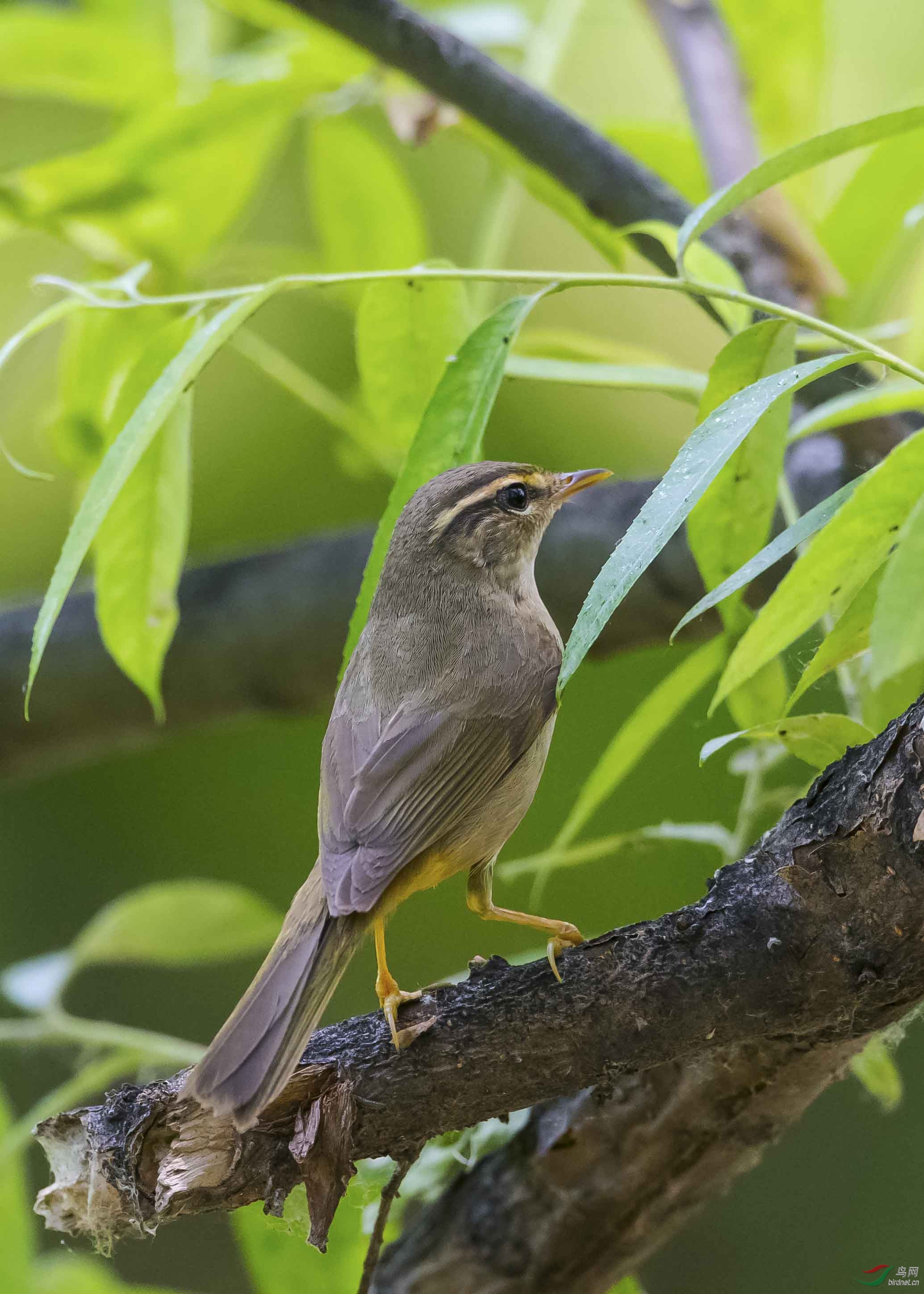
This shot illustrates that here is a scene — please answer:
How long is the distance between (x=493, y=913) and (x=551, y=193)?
1.03 metres

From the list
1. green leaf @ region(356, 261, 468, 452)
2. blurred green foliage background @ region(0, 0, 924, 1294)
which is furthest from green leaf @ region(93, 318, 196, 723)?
blurred green foliage background @ region(0, 0, 924, 1294)

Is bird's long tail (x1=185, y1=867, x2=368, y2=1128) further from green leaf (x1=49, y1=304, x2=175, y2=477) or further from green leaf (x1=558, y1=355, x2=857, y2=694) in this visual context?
green leaf (x1=49, y1=304, x2=175, y2=477)

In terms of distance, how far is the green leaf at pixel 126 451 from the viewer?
3.15 ft

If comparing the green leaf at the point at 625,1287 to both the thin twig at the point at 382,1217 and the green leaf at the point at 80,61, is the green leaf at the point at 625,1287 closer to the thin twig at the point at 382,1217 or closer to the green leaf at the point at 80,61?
the thin twig at the point at 382,1217

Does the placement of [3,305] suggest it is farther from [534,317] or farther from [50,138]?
[534,317]

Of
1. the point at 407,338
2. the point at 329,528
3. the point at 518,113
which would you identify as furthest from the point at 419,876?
the point at 329,528

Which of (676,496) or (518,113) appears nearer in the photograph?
(676,496)

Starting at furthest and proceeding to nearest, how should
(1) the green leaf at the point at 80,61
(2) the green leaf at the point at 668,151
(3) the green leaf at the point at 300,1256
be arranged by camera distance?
1. (2) the green leaf at the point at 668,151
2. (1) the green leaf at the point at 80,61
3. (3) the green leaf at the point at 300,1256

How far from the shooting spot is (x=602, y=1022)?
1.05 m

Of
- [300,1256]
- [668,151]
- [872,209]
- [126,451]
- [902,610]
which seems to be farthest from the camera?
[668,151]

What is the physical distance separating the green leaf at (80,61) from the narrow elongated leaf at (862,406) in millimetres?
1215

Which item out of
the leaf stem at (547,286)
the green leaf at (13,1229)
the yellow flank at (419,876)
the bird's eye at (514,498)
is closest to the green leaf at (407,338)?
the leaf stem at (547,286)

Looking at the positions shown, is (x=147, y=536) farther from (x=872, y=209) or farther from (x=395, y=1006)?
(x=872, y=209)

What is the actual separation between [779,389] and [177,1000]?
2.75 m
